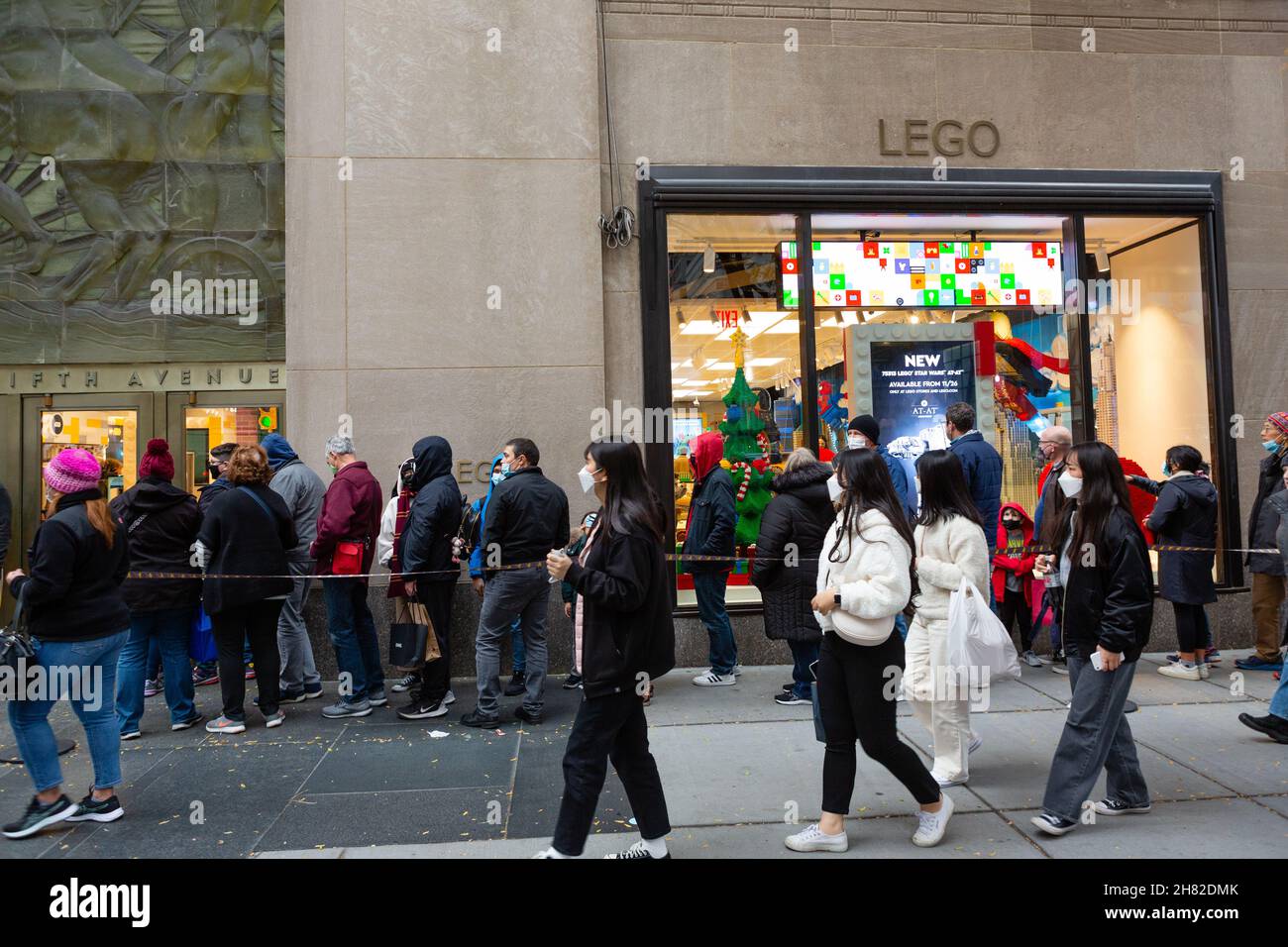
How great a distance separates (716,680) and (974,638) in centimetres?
323

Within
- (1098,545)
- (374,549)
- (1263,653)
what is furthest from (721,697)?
(1263,653)

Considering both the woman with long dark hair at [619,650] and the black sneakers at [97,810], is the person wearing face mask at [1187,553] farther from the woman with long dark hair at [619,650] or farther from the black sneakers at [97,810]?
the black sneakers at [97,810]

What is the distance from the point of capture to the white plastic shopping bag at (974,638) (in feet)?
15.8

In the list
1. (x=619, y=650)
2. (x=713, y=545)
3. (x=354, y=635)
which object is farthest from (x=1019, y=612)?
(x=354, y=635)

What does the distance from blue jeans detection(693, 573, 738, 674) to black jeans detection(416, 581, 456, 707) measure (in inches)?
81.3

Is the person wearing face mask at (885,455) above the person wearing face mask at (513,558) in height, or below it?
above

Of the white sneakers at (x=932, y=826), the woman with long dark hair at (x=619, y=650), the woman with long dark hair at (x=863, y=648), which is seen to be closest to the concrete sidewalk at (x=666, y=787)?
the white sneakers at (x=932, y=826)

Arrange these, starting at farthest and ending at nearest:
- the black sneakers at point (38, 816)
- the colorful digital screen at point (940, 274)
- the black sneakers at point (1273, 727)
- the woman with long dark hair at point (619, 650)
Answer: the colorful digital screen at point (940, 274) < the black sneakers at point (1273, 727) < the black sneakers at point (38, 816) < the woman with long dark hair at point (619, 650)

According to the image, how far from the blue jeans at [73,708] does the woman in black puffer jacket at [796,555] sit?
166 inches

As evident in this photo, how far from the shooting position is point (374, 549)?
7.67 metres

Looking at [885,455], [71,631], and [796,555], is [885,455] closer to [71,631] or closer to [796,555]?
[796,555]

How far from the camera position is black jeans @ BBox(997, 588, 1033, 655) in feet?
25.8

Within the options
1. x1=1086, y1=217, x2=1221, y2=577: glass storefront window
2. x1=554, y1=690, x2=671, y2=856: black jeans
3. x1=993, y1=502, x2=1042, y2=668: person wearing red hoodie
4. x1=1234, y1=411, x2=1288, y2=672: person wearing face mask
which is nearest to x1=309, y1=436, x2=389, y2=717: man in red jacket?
x1=554, y1=690, x2=671, y2=856: black jeans

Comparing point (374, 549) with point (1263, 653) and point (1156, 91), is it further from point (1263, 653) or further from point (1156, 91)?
point (1156, 91)
